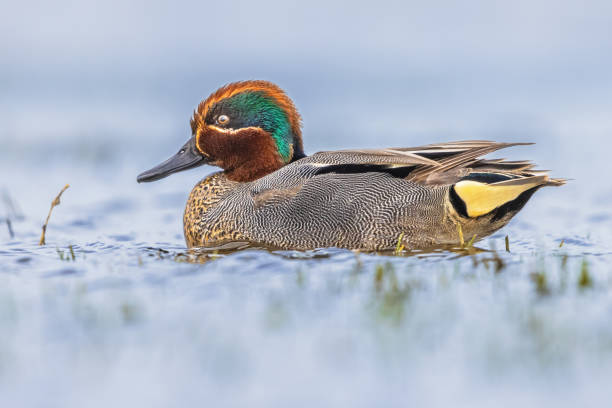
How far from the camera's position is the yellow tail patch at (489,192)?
6.29 m

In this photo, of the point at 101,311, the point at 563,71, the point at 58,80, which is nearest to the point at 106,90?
the point at 58,80

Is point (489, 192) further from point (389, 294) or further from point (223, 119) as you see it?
point (223, 119)

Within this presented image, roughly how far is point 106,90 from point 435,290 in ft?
40.2

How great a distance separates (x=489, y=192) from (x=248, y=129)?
204 cm

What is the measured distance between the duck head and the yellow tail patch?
1.58 meters

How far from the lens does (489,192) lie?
20.9ft

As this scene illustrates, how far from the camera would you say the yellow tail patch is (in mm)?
6293

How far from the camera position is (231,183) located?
732 cm

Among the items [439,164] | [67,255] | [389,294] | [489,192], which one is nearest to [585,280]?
[389,294]

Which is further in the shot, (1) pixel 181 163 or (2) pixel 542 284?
(1) pixel 181 163

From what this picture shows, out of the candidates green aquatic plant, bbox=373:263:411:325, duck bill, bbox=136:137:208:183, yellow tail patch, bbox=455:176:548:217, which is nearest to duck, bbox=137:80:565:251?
yellow tail patch, bbox=455:176:548:217

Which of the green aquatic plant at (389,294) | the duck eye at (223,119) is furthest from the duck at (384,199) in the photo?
the green aquatic plant at (389,294)

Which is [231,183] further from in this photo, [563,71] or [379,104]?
[563,71]

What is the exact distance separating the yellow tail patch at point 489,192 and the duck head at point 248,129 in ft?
5.17
